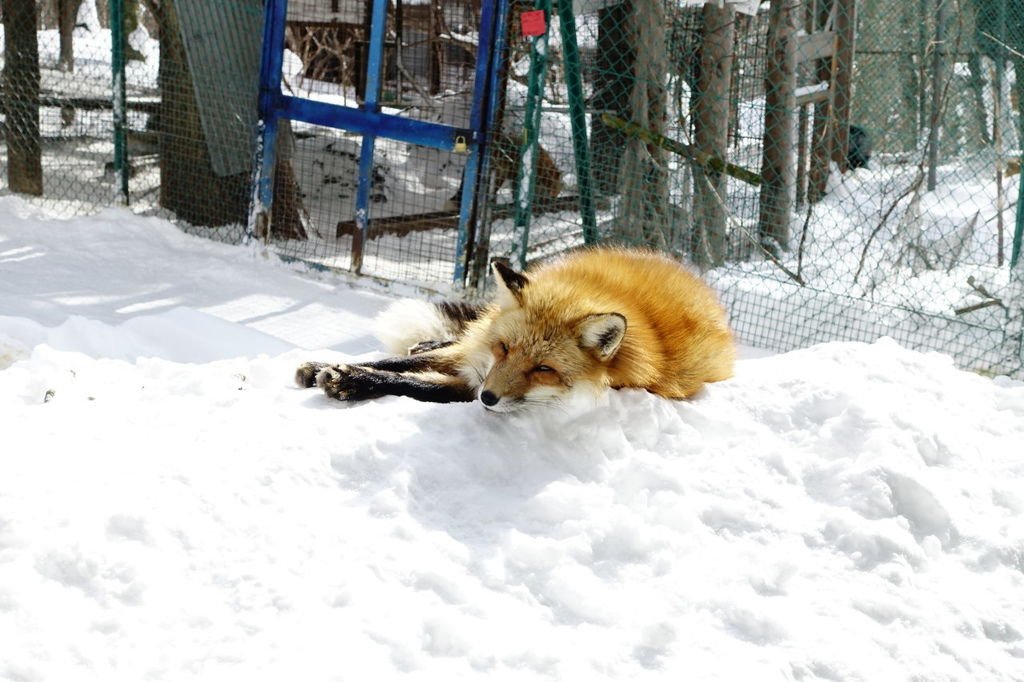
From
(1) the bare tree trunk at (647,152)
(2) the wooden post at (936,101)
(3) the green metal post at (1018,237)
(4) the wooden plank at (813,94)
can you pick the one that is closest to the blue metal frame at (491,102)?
(1) the bare tree trunk at (647,152)

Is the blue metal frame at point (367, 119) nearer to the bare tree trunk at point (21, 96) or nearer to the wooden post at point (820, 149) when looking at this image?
the bare tree trunk at point (21, 96)

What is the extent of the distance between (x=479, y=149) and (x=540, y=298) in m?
2.93

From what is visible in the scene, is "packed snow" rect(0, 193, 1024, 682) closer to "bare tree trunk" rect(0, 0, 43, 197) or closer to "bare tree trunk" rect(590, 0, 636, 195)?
"bare tree trunk" rect(590, 0, 636, 195)

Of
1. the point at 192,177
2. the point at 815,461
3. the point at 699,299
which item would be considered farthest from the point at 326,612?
the point at 192,177

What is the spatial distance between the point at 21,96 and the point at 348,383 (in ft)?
21.5

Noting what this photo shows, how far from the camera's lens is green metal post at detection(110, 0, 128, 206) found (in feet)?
24.2

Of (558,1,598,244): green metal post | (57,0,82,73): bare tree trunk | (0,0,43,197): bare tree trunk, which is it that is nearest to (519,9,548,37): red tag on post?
(558,1,598,244): green metal post

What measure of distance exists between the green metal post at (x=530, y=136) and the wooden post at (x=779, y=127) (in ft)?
5.60

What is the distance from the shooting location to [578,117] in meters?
6.07

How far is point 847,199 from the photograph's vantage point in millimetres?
8102

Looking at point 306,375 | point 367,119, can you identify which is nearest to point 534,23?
point 367,119

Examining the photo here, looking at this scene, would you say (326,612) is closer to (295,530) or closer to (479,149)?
(295,530)

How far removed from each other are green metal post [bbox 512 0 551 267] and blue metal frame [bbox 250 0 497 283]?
0.94 feet

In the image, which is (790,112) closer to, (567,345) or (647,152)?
(647,152)
